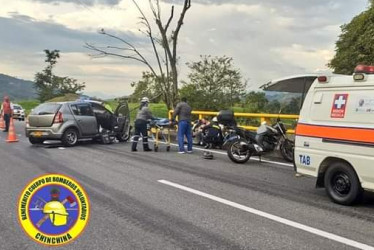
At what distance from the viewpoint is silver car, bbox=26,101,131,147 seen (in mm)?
15242

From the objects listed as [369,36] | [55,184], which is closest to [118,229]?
[55,184]

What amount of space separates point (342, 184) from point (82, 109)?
11.0 m

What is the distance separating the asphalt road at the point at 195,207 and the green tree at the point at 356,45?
1385cm

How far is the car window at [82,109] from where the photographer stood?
625 inches

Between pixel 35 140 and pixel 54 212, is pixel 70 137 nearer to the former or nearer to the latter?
pixel 35 140

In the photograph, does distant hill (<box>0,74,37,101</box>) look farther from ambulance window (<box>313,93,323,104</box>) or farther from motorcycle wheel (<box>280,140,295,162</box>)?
ambulance window (<box>313,93,323,104</box>)

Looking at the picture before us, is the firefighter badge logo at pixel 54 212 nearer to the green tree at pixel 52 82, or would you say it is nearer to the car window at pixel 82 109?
the car window at pixel 82 109

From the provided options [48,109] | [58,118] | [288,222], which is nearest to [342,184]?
[288,222]

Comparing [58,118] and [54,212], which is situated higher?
[58,118]

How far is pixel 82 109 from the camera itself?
16.1 meters

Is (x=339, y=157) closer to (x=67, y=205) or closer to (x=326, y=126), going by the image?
(x=326, y=126)

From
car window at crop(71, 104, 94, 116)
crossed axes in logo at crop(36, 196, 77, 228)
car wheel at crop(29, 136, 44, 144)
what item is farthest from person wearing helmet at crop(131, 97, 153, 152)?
crossed axes in logo at crop(36, 196, 77, 228)

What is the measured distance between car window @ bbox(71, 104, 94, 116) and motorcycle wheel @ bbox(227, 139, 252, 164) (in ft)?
21.7

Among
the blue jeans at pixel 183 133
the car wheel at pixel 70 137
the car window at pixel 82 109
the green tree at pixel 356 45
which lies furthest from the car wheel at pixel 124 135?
the green tree at pixel 356 45
